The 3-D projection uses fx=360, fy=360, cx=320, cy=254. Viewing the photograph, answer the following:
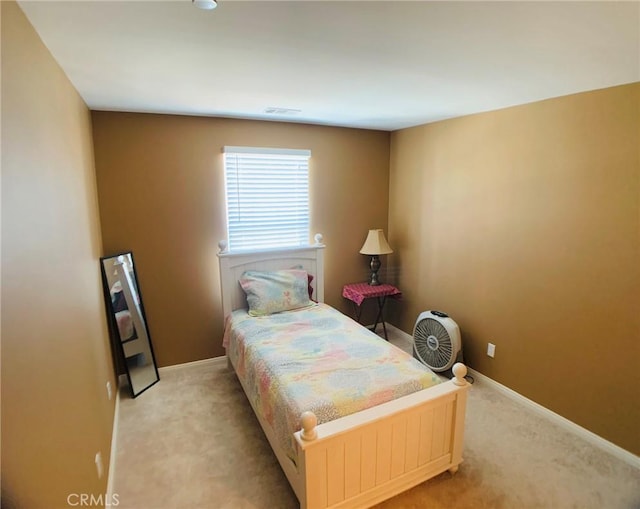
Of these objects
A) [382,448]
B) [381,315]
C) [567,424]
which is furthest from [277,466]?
[381,315]

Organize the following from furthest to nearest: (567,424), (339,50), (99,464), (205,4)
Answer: (567,424), (99,464), (339,50), (205,4)

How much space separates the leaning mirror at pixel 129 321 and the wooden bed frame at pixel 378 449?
1458 mm

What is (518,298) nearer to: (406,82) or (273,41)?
(406,82)

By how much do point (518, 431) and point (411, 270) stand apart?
6.04 feet

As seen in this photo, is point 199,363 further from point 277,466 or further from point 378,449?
point 378,449

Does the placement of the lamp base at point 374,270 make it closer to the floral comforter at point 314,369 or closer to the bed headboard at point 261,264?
the bed headboard at point 261,264

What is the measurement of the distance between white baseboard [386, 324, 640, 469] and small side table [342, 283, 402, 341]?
1.10 m

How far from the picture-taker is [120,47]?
5.28ft

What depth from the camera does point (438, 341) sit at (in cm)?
326

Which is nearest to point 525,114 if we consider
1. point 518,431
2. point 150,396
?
point 518,431

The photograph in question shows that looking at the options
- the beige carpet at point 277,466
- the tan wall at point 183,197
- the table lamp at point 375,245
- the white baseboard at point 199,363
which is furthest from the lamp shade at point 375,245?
the white baseboard at point 199,363

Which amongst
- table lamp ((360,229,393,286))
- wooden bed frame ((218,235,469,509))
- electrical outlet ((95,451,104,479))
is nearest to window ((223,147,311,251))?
table lamp ((360,229,393,286))

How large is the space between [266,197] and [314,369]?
6.41 feet

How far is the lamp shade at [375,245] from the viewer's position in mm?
3893
